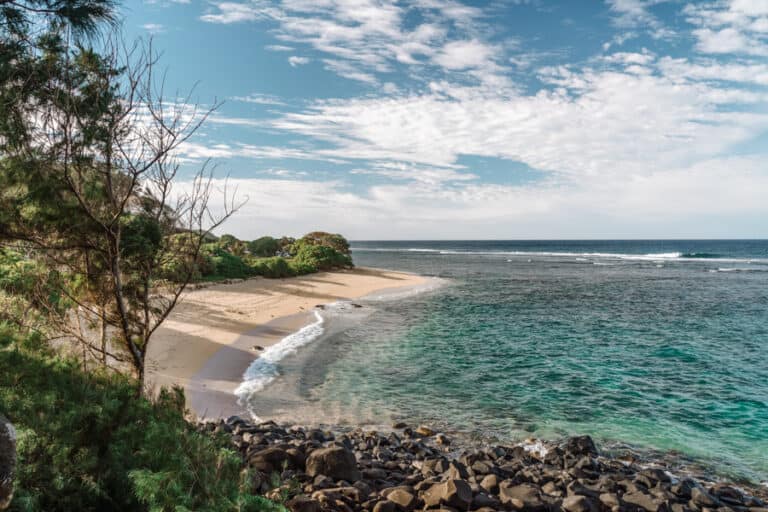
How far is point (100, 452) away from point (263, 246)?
51040 mm

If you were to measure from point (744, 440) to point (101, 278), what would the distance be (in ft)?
47.6

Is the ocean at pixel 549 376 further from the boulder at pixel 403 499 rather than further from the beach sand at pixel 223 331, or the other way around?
the boulder at pixel 403 499

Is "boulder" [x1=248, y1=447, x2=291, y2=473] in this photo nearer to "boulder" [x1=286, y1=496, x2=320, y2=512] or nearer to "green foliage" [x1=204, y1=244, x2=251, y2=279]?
"boulder" [x1=286, y1=496, x2=320, y2=512]

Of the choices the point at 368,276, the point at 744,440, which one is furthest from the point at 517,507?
the point at 368,276

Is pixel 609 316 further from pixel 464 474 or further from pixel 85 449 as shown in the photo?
pixel 85 449

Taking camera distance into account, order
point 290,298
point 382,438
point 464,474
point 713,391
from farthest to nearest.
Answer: point 290,298 < point 713,391 < point 382,438 < point 464,474

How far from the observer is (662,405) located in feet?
42.6

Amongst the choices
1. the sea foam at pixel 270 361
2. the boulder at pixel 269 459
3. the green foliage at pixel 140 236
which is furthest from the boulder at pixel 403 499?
the sea foam at pixel 270 361

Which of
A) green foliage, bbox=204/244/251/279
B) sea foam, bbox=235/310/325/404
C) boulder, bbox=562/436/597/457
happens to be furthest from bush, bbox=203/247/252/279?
boulder, bbox=562/436/597/457

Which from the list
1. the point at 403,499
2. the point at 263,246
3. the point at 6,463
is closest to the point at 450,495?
the point at 403,499

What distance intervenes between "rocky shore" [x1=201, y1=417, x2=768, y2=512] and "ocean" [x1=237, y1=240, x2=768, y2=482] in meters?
1.48

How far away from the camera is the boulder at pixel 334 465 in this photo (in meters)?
7.28

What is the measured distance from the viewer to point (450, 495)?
6.50 m

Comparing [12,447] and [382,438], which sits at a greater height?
[12,447]
